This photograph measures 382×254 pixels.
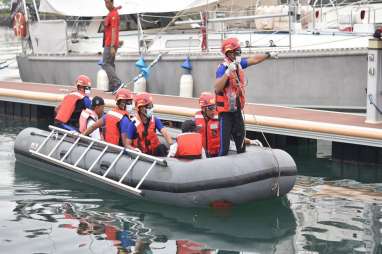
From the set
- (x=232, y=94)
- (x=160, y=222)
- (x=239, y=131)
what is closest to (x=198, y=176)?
(x=160, y=222)

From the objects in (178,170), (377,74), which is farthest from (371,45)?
(178,170)

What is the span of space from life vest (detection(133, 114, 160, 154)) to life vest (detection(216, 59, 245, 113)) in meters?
1.14

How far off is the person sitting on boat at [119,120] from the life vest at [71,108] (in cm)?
134

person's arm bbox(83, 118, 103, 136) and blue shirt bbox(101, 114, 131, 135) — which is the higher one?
blue shirt bbox(101, 114, 131, 135)

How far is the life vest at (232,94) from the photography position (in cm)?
928

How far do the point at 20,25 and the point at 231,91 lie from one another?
10949 mm

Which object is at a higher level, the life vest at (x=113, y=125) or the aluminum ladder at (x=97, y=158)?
the life vest at (x=113, y=125)

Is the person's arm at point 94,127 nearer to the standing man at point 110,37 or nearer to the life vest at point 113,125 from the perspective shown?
the life vest at point 113,125

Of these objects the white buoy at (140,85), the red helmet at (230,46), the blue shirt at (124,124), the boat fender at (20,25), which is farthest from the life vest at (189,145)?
the boat fender at (20,25)

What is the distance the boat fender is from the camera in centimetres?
1909

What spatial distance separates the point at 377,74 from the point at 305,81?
270cm

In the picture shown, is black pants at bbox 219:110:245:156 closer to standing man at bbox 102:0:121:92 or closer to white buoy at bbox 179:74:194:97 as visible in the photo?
standing man at bbox 102:0:121:92

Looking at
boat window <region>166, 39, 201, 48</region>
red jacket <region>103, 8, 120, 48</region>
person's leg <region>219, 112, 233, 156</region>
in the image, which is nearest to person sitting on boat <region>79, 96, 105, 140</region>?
person's leg <region>219, 112, 233, 156</region>

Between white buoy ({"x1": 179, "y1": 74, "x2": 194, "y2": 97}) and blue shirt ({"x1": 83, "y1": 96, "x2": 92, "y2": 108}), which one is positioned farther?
white buoy ({"x1": 179, "y1": 74, "x2": 194, "y2": 97})
